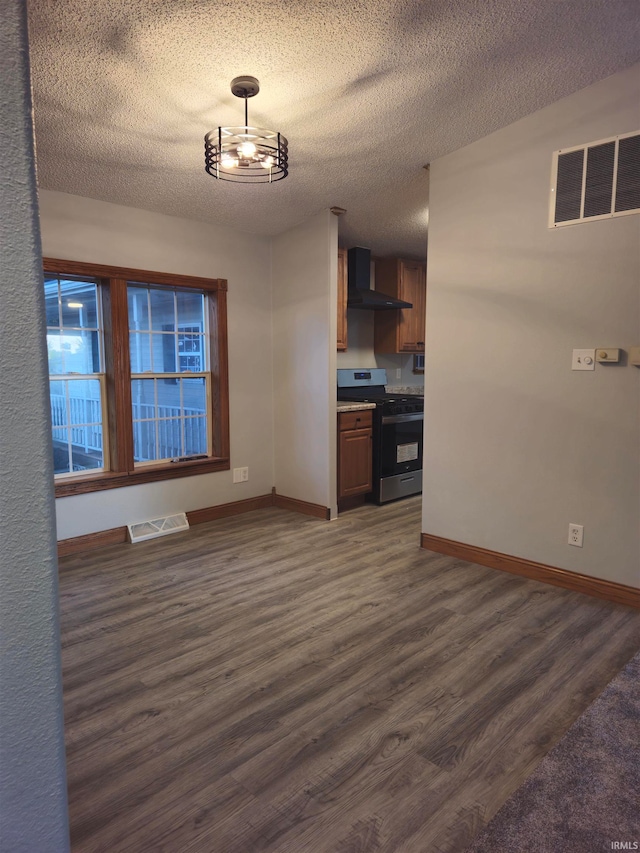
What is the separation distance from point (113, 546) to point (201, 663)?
5.79 ft

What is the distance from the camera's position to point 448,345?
3.49 m

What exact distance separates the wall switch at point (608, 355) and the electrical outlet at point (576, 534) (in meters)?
0.92

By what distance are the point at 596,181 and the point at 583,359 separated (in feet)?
3.03

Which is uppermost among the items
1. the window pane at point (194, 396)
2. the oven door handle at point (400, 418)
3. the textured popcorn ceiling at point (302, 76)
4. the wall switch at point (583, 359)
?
the textured popcorn ceiling at point (302, 76)

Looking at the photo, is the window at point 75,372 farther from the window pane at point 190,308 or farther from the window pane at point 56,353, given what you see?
the window pane at point 190,308

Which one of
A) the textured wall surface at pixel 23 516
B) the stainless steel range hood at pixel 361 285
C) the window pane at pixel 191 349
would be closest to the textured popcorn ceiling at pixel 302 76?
the window pane at pixel 191 349

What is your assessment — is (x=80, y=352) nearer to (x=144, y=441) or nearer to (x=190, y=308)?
(x=144, y=441)

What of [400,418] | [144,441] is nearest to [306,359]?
[400,418]

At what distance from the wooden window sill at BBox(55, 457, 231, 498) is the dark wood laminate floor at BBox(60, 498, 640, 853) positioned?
47 centimetres

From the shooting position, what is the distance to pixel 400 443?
4898 millimetres

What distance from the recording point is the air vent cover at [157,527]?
3877 millimetres

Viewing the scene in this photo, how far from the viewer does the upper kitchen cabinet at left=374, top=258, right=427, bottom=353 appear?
18.7ft

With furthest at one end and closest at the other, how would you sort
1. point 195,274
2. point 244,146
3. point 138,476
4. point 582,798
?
point 195,274, point 138,476, point 244,146, point 582,798

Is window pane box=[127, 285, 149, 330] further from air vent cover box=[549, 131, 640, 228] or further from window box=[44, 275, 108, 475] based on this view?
air vent cover box=[549, 131, 640, 228]
